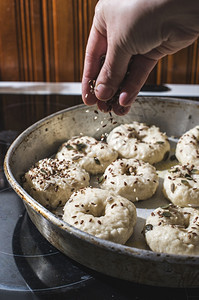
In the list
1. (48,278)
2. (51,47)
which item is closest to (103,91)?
(48,278)

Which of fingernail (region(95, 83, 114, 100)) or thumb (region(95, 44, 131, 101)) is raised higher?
thumb (region(95, 44, 131, 101))

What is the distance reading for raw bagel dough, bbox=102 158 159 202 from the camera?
1656 mm

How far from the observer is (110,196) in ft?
4.90

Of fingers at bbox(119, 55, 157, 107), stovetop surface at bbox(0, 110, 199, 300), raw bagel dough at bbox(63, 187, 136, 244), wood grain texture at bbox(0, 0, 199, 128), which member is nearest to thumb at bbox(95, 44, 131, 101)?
fingers at bbox(119, 55, 157, 107)

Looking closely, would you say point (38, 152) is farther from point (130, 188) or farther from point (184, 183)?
point (184, 183)

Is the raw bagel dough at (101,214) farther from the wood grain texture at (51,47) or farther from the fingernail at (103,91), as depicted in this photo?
the wood grain texture at (51,47)

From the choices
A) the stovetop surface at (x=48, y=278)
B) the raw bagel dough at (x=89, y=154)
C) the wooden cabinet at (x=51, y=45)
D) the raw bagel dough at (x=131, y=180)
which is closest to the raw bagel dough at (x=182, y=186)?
the raw bagel dough at (x=131, y=180)

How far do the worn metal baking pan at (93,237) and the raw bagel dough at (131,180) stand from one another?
7 cm

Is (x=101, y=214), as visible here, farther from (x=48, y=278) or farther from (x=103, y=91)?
(x=103, y=91)

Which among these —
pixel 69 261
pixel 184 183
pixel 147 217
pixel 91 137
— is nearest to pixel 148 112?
pixel 91 137

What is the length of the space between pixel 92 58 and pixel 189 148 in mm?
744

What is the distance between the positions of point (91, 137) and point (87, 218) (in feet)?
2.61

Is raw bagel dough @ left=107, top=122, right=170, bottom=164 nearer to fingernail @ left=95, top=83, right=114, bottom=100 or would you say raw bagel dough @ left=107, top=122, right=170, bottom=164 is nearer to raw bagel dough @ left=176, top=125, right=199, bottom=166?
raw bagel dough @ left=176, top=125, right=199, bottom=166

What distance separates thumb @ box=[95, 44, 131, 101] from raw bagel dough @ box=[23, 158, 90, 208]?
1.53 feet
